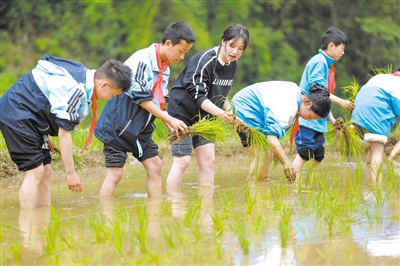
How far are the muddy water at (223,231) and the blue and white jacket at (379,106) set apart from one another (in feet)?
4.13

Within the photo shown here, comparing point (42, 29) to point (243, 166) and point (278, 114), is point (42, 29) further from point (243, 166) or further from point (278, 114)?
point (278, 114)

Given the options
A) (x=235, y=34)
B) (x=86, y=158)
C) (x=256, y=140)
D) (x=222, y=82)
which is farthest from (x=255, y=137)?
(x=86, y=158)

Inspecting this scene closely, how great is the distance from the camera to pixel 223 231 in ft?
12.4

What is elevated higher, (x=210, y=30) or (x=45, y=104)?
(x=210, y=30)

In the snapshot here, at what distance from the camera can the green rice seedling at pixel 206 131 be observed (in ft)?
17.2

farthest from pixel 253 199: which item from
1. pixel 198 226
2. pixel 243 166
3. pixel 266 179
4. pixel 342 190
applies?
pixel 243 166

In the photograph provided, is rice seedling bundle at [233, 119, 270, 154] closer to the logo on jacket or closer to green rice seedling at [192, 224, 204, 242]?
the logo on jacket

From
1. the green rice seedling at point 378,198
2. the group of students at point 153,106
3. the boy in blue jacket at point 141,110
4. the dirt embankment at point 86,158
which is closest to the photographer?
the group of students at point 153,106

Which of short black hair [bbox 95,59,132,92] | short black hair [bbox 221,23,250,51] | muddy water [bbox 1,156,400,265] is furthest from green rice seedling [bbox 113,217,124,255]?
short black hair [bbox 221,23,250,51]

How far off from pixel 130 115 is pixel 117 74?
2.11ft

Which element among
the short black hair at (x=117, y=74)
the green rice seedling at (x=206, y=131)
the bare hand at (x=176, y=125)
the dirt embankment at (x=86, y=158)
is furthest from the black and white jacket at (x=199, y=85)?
the short black hair at (x=117, y=74)

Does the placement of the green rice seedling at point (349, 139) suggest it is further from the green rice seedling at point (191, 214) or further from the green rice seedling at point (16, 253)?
the green rice seedling at point (16, 253)

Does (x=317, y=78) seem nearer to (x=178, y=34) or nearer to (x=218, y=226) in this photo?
(x=178, y=34)

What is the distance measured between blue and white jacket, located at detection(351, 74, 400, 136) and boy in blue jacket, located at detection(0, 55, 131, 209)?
287 cm
